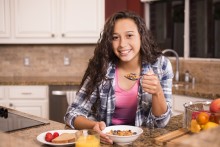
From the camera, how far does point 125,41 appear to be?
1822 millimetres

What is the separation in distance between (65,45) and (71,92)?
1061mm

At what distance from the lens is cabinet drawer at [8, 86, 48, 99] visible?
4.07 meters

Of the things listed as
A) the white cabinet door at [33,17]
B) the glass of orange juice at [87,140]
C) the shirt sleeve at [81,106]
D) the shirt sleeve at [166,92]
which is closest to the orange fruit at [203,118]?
the shirt sleeve at [166,92]

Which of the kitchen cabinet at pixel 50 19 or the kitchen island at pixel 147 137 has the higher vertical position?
the kitchen cabinet at pixel 50 19

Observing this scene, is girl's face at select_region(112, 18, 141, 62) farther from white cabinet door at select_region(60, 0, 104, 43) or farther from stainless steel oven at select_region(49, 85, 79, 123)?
white cabinet door at select_region(60, 0, 104, 43)

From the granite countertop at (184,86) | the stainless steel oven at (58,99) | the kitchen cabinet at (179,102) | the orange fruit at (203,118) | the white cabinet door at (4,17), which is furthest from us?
the white cabinet door at (4,17)

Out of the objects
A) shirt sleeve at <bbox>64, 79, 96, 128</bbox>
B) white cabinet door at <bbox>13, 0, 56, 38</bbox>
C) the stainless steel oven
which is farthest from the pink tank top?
white cabinet door at <bbox>13, 0, 56, 38</bbox>

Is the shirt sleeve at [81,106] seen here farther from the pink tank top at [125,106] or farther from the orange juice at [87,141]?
the orange juice at [87,141]

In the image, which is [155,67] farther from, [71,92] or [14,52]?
[14,52]

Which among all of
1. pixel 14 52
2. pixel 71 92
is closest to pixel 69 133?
pixel 71 92

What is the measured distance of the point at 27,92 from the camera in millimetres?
4086

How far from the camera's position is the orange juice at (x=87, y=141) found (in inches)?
47.7

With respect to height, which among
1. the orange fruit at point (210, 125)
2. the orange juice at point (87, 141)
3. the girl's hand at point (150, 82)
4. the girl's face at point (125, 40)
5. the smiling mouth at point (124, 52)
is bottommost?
the orange juice at point (87, 141)

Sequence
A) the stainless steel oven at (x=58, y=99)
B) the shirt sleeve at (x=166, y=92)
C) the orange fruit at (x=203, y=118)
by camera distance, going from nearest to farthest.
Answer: the orange fruit at (x=203, y=118) < the shirt sleeve at (x=166, y=92) < the stainless steel oven at (x=58, y=99)
